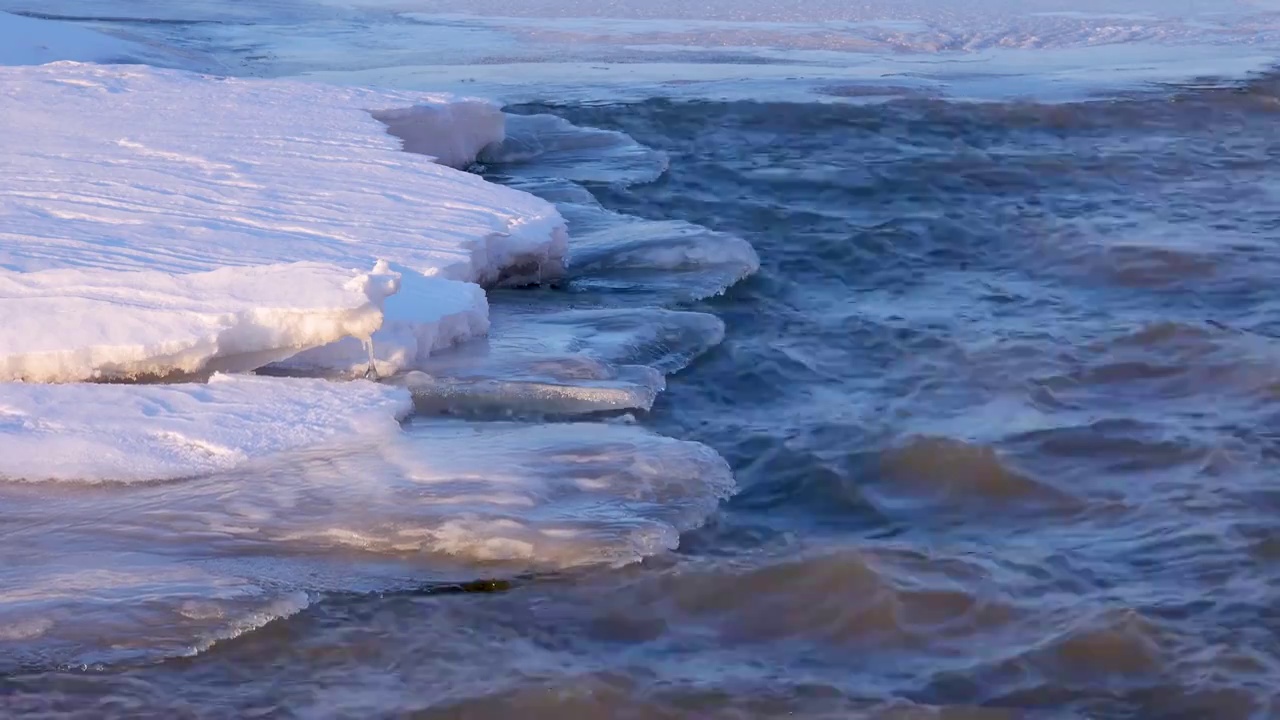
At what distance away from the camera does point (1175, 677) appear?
3359mm

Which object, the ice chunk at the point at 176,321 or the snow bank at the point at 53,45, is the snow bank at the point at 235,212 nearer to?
the ice chunk at the point at 176,321

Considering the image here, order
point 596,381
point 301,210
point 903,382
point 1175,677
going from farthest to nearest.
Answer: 1. point 301,210
2. point 903,382
3. point 596,381
4. point 1175,677

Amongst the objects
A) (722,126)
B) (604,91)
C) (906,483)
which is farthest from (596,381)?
(604,91)

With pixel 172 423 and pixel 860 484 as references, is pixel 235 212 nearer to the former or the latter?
pixel 172 423

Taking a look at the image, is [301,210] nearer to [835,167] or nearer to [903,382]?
[903,382]

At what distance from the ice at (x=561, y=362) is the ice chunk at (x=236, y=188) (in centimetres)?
37

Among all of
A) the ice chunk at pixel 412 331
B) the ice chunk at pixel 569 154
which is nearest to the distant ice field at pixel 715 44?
the ice chunk at pixel 569 154

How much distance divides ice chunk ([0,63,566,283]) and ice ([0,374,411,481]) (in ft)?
2.56

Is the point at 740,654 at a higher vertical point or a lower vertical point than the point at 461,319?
lower

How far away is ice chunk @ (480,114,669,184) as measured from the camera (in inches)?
350

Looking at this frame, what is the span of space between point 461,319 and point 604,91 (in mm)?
6718

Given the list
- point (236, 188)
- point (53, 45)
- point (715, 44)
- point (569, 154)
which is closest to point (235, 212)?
point (236, 188)

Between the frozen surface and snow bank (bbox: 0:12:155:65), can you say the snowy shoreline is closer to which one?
the frozen surface

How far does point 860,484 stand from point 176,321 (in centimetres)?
209
